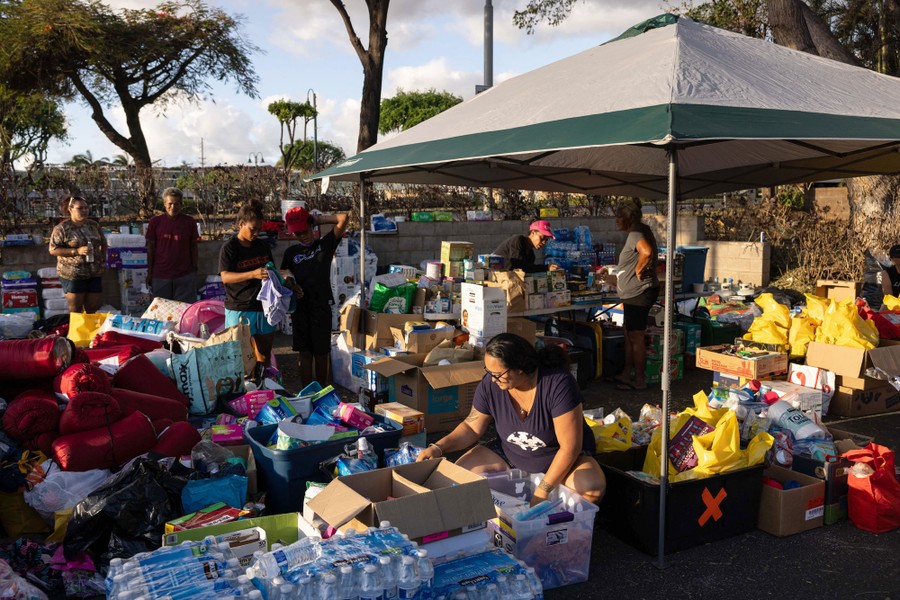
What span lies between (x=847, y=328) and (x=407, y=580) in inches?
202

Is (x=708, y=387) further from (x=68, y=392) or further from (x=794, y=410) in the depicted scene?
(x=68, y=392)

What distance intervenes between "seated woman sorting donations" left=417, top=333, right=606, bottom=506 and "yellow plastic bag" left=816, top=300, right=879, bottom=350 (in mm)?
3328

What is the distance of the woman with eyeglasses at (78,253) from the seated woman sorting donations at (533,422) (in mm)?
5245

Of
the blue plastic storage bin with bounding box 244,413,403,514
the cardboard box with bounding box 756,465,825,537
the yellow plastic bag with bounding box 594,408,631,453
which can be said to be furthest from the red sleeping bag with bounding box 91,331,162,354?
the cardboard box with bounding box 756,465,825,537

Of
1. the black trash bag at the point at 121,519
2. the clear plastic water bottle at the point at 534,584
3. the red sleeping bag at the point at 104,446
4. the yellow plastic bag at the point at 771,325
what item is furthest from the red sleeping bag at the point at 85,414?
the yellow plastic bag at the point at 771,325

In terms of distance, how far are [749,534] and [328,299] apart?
3806 mm

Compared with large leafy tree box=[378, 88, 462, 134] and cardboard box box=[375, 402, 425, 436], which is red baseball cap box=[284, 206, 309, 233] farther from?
large leafy tree box=[378, 88, 462, 134]

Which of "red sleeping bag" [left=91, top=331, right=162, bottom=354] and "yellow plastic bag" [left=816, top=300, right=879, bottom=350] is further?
"yellow plastic bag" [left=816, top=300, right=879, bottom=350]

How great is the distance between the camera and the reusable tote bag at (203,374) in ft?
17.6

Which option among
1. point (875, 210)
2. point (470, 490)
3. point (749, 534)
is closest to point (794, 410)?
point (749, 534)

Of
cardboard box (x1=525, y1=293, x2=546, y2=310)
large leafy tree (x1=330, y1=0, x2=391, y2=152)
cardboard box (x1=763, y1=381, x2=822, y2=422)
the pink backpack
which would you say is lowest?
cardboard box (x1=763, y1=381, x2=822, y2=422)

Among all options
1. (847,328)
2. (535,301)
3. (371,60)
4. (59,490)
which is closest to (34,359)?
(59,490)

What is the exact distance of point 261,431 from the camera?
4.46 meters

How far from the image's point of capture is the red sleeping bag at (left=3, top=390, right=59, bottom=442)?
4348mm
